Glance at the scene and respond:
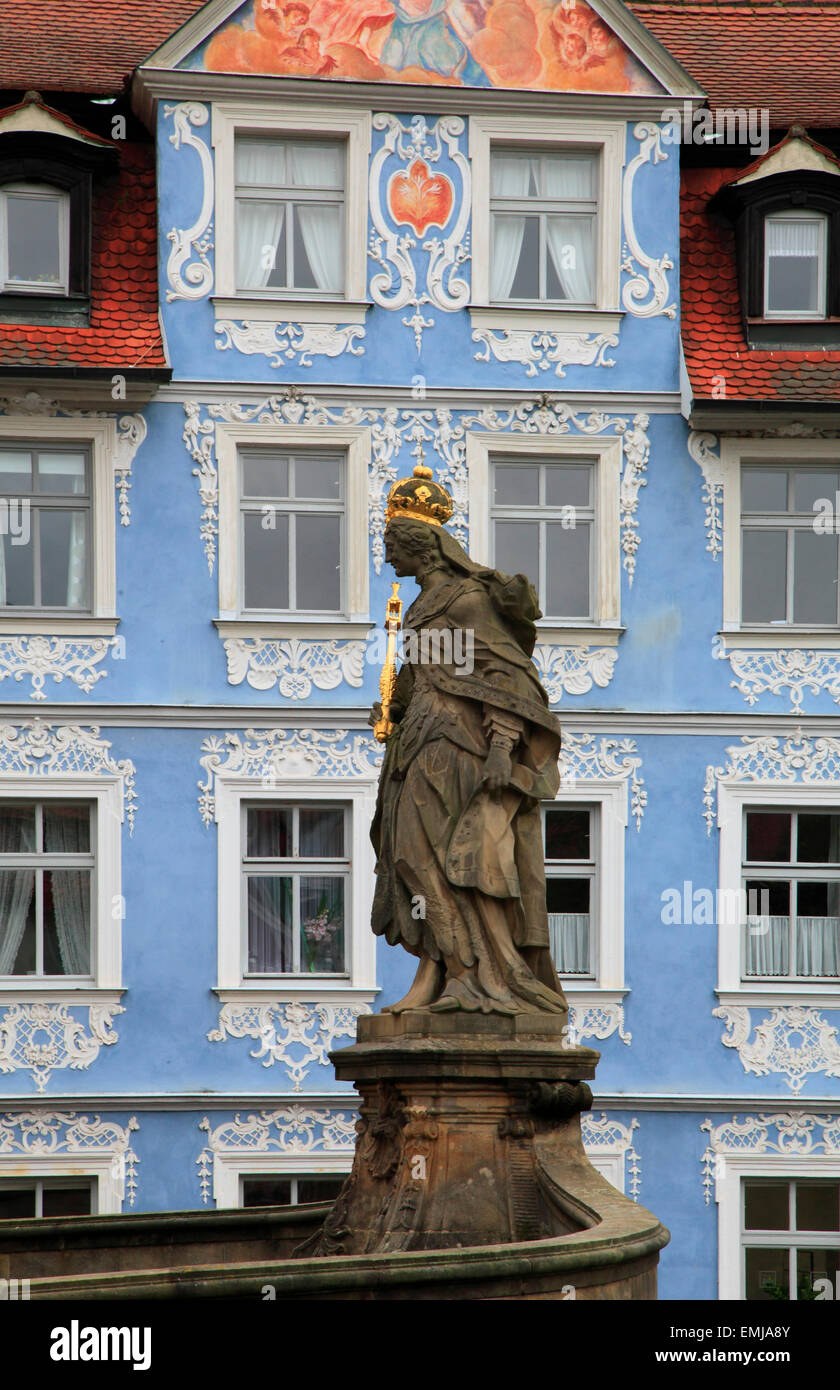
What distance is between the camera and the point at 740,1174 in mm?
18953

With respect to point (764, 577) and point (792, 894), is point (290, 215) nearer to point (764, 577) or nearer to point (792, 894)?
point (764, 577)

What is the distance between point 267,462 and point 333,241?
216 centimetres

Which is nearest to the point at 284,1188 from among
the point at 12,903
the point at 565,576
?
the point at 12,903

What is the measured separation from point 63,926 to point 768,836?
6322 mm

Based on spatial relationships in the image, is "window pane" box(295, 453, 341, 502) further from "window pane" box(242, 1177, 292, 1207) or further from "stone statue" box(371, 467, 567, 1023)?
"stone statue" box(371, 467, 567, 1023)

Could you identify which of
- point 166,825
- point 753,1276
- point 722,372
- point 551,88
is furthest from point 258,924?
point 551,88

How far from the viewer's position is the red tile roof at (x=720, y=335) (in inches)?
770

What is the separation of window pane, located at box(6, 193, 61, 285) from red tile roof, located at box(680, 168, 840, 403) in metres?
5.83

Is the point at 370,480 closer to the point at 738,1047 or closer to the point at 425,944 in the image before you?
the point at 738,1047

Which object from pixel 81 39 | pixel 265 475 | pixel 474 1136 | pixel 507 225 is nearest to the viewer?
pixel 474 1136

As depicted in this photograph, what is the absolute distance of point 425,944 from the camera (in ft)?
32.0

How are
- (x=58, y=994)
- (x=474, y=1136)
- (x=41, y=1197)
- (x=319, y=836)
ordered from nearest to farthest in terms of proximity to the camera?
(x=474, y=1136) < (x=41, y=1197) < (x=58, y=994) < (x=319, y=836)

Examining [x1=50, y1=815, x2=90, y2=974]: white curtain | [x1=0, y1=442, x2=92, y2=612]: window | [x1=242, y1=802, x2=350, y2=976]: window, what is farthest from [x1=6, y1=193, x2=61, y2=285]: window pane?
[x1=242, y1=802, x2=350, y2=976]: window
